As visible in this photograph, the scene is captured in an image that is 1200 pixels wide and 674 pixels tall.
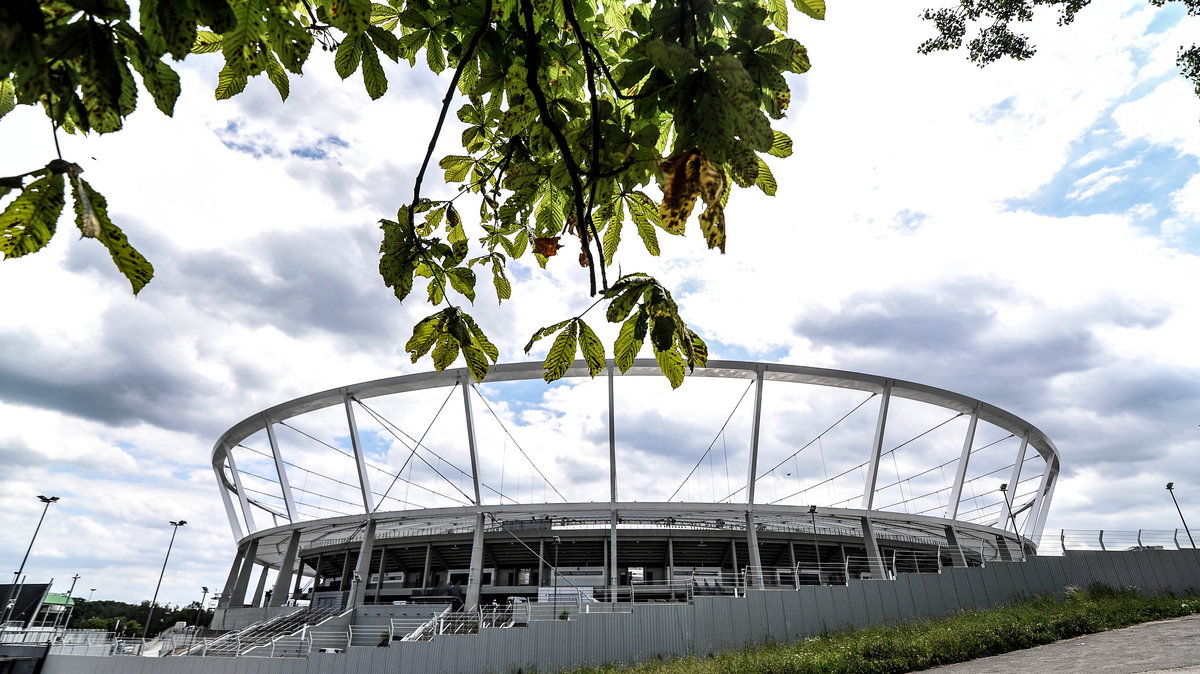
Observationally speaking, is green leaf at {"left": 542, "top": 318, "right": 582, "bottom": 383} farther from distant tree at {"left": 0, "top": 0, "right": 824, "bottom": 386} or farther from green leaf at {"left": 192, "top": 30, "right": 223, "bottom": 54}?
green leaf at {"left": 192, "top": 30, "right": 223, "bottom": 54}

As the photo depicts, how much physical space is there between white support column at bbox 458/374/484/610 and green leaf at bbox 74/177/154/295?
77.5 ft

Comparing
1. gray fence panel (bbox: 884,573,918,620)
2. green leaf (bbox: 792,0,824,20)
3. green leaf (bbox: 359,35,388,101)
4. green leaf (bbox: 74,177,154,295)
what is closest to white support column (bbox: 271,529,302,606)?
gray fence panel (bbox: 884,573,918,620)

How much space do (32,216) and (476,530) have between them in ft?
81.2

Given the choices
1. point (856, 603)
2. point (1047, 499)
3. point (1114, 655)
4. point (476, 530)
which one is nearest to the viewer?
point (1114, 655)

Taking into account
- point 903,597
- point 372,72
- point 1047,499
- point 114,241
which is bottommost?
point 903,597

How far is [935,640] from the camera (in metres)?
12.4

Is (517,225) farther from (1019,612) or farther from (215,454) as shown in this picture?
(215,454)

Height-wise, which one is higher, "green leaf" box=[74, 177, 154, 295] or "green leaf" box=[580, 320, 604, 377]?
"green leaf" box=[580, 320, 604, 377]

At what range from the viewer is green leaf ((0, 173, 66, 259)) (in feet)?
3.10

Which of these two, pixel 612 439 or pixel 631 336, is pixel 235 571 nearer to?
pixel 612 439

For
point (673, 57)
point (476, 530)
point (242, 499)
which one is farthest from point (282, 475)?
point (673, 57)

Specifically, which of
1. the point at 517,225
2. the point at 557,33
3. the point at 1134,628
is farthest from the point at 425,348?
the point at 1134,628

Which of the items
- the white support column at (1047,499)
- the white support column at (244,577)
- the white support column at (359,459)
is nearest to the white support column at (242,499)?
the white support column at (244,577)

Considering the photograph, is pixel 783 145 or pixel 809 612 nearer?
pixel 783 145
